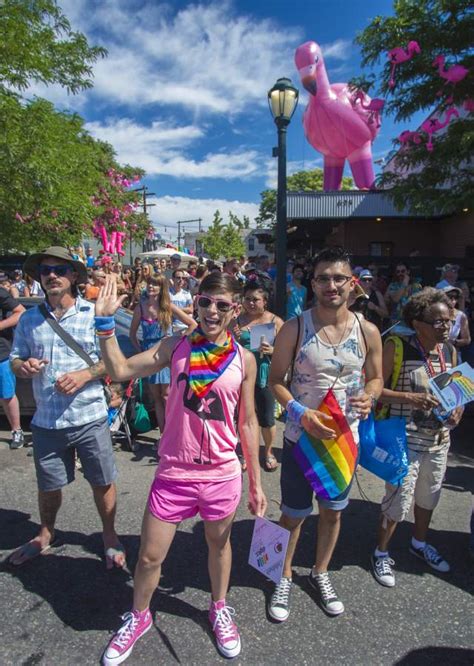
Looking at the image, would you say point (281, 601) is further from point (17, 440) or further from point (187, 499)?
point (17, 440)

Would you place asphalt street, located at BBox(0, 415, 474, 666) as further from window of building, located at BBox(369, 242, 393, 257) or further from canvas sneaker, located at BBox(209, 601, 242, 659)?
window of building, located at BBox(369, 242, 393, 257)

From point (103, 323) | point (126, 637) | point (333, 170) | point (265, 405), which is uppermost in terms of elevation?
point (333, 170)

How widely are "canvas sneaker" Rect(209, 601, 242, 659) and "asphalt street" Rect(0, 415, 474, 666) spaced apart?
0.16 ft

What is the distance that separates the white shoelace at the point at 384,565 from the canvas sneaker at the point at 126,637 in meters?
1.42

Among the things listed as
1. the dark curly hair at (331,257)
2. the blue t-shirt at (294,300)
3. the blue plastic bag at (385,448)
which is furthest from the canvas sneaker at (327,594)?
the blue t-shirt at (294,300)

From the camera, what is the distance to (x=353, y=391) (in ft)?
7.39

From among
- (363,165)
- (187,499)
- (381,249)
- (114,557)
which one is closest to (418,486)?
(187,499)

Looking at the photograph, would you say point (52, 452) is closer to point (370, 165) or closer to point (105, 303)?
point (105, 303)

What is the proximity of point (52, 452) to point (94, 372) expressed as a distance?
0.55m

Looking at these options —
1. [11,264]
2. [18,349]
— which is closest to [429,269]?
[18,349]

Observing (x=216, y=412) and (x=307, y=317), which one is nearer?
(x=216, y=412)

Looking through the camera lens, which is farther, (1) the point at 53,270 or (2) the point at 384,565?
(2) the point at 384,565

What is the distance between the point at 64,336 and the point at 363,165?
17288 millimetres

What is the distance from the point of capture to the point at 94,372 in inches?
97.3
